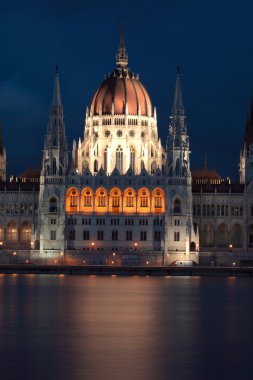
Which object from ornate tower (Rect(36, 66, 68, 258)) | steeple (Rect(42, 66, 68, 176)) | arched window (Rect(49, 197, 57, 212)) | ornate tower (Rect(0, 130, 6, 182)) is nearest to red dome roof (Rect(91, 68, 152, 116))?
steeple (Rect(42, 66, 68, 176))

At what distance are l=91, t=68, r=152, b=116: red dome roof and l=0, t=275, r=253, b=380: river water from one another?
202 feet

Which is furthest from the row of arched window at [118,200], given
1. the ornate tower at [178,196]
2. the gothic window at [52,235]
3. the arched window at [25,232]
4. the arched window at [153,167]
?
the arched window at [25,232]

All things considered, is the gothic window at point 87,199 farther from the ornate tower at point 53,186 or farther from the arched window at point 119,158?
the arched window at point 119,158

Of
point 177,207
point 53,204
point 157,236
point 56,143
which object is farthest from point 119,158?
point 157,236

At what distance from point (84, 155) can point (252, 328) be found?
100 meters

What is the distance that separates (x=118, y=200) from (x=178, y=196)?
330 inches

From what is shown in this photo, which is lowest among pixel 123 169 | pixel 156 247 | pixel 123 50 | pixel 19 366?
pixel 19 366

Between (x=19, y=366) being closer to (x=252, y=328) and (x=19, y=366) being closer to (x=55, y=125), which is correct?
(x=252, y=328)

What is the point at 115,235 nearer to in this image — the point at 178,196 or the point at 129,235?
the point at 129,235

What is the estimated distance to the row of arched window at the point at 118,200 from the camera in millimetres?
147125

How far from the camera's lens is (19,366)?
4684 centimetres

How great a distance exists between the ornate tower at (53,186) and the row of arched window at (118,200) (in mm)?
1809

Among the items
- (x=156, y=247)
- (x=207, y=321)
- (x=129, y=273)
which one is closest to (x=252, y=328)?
(x=207, y=321)

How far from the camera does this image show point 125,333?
58.9m
